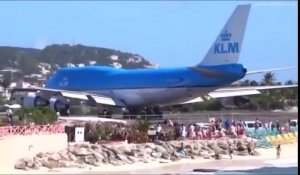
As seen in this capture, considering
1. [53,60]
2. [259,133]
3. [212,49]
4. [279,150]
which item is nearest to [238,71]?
[212,49]

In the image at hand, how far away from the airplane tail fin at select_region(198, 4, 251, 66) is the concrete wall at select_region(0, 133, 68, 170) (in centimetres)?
1807

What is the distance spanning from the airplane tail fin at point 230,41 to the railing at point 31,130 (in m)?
17.7

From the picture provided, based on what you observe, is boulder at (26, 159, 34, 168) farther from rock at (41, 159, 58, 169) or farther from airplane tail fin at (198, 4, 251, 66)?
airplane tail fin at (198, 4, 251, 66)

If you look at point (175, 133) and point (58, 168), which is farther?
point (175, 133)

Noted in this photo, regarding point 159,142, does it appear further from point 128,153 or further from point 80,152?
point 80,152

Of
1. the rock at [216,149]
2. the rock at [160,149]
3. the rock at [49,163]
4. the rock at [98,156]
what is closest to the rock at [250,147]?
the rock at [216,149]

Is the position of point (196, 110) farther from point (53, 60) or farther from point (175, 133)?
point (53, 60)

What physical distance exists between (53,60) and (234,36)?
145 m

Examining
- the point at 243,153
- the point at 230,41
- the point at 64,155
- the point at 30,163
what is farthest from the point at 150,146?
the point at 230,41

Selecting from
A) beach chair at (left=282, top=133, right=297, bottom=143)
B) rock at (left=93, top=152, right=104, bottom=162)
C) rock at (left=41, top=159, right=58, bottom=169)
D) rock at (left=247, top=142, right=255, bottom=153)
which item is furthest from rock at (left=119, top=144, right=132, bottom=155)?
beach chair at (left=282, top=133, right=297, bottom=143)

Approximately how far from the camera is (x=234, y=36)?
4406cm

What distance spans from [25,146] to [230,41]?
22.2 metres

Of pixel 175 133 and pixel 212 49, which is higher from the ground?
pixel 212 49

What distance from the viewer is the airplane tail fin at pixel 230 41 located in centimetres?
4288
